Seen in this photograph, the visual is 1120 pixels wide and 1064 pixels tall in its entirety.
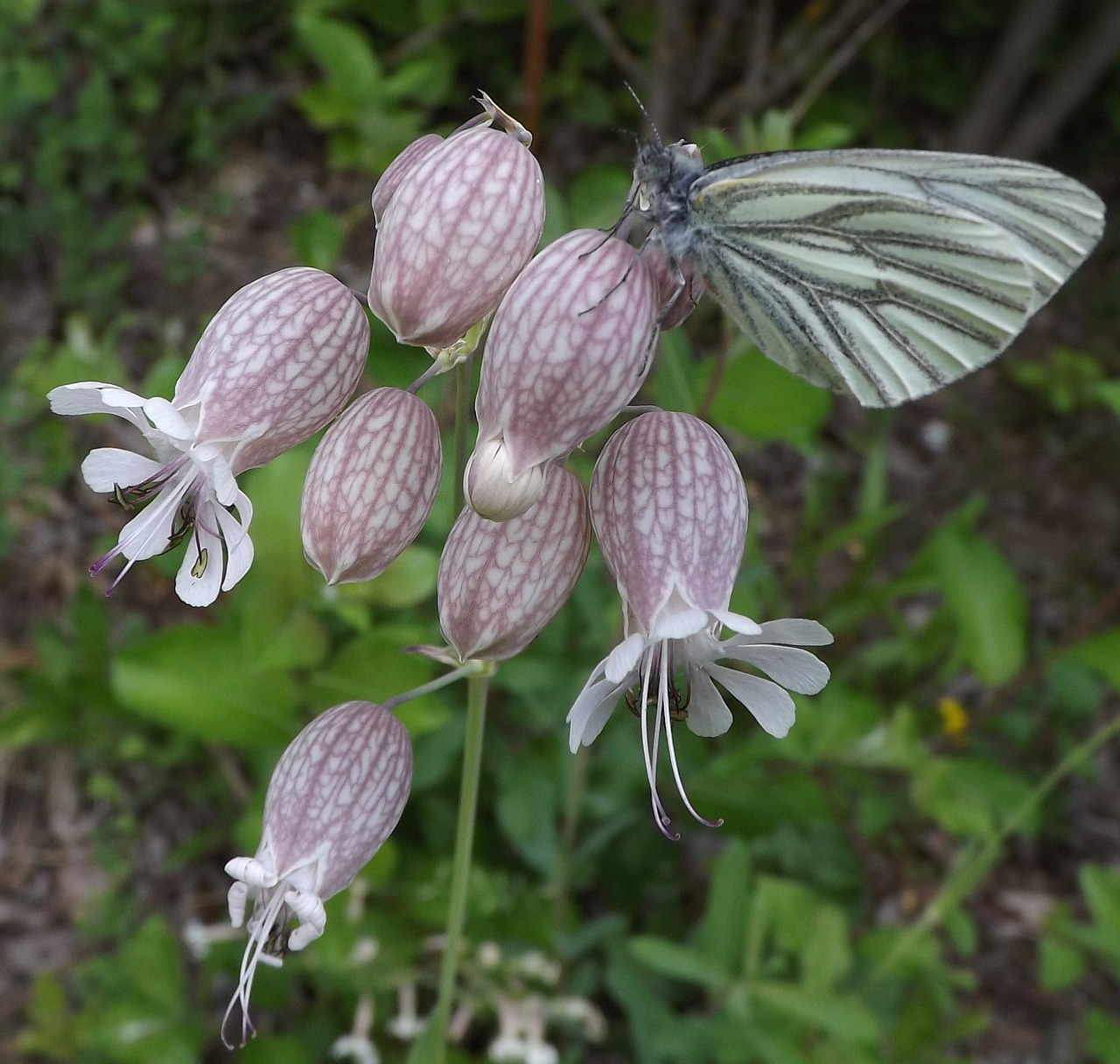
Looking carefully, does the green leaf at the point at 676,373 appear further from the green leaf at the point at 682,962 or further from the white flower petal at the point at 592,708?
the green leaf at the point at 682,962

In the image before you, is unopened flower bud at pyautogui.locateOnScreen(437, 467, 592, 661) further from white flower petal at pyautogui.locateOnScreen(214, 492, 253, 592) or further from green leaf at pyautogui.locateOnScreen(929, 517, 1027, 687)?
green leaf at pyautogui.locateOnScreen(929, 517, 1027, 687)

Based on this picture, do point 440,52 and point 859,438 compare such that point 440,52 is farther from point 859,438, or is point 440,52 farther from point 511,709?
point 511,709

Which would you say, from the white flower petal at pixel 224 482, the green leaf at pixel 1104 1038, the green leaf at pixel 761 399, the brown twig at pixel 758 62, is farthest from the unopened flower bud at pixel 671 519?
the brown twig at pixel 758 62

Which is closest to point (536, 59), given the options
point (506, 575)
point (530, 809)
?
point (530, 809)

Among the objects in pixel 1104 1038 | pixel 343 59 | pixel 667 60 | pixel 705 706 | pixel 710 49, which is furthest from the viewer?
pixel 710 49

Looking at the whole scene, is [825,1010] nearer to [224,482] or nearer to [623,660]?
[623,660]

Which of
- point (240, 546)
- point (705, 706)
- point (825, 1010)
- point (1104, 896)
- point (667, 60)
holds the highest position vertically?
point (667, 60)
